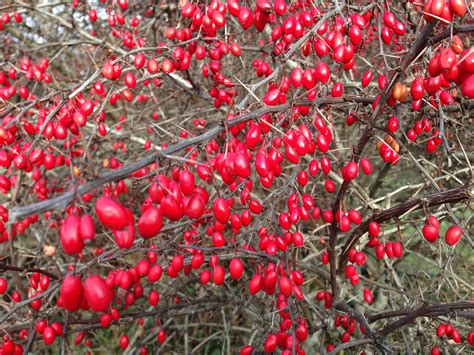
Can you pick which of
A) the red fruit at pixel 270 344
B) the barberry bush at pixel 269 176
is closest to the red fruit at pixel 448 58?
the barberry bush at pixel 269 176

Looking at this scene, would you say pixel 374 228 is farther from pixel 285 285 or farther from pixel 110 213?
pixel 110 213

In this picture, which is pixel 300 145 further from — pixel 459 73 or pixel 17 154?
pixel 17 154

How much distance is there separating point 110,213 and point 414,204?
1112mm

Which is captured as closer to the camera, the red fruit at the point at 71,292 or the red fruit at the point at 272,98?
the red fruit at the point at 71,292

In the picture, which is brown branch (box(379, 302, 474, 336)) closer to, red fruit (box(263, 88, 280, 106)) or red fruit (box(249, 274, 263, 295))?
red fruit (box(249, 274, 263, 295))

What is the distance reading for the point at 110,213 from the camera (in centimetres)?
104

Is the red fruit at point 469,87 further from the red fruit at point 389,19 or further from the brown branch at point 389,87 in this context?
the red fruit at point 389,19

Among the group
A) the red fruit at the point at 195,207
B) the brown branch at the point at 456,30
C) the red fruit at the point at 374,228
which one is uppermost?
the brown branch at the point at 456,30

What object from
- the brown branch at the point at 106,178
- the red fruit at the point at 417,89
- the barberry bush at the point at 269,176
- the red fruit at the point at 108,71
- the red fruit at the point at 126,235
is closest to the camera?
the brown branch at the point at 106,178

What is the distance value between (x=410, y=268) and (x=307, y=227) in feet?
3.74

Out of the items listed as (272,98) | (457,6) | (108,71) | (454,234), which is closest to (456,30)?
(457,6)

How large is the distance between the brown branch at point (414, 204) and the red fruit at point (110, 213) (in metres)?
1.02

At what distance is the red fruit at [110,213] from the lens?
104 centimetres

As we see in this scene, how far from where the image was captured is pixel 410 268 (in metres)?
4.00
